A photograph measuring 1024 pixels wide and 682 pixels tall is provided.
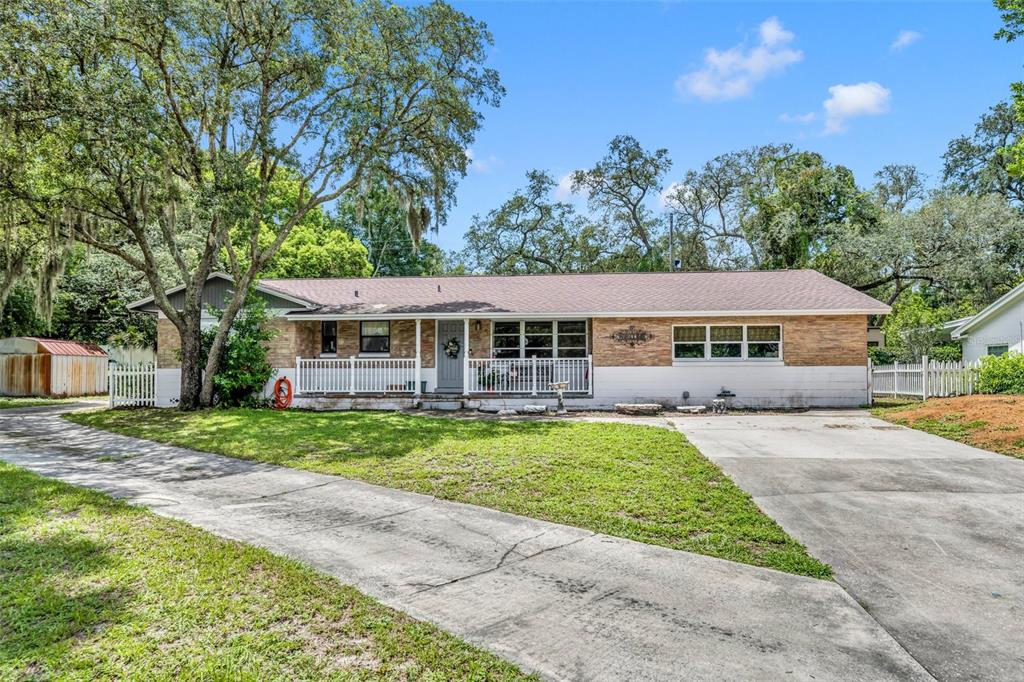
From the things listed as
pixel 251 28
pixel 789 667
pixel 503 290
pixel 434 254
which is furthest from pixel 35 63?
pixel 434 254

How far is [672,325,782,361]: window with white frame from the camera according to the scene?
16188 mm

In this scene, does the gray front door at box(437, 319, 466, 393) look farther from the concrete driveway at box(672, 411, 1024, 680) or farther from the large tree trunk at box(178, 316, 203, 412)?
the concrete driveway at box(672, 411, 1024, 680)

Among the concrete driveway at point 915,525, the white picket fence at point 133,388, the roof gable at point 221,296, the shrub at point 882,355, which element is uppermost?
the roof gable at point 221,296

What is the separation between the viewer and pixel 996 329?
1917 cm

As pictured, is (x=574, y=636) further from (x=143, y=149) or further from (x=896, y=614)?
(x=143, y=149)

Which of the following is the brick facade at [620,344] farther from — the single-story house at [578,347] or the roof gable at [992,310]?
the roof gable at [992,310]

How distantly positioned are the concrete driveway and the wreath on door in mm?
8833

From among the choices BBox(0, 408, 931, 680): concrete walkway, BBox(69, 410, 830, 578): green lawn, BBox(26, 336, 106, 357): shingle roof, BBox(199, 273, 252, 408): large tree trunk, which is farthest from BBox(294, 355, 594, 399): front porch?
BBox(26, 336, 106, 357): shingle roof

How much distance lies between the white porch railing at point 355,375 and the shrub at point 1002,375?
15758 mm

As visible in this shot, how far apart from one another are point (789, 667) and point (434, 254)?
138 ft

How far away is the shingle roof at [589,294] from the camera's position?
Answer: 52.9ft

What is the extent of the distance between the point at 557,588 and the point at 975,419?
1157 cm

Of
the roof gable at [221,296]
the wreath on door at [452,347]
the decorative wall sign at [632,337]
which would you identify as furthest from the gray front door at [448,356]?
the decorative wall sign at [632,337]

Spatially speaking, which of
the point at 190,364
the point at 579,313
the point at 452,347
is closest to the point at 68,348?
the point at 190,364
